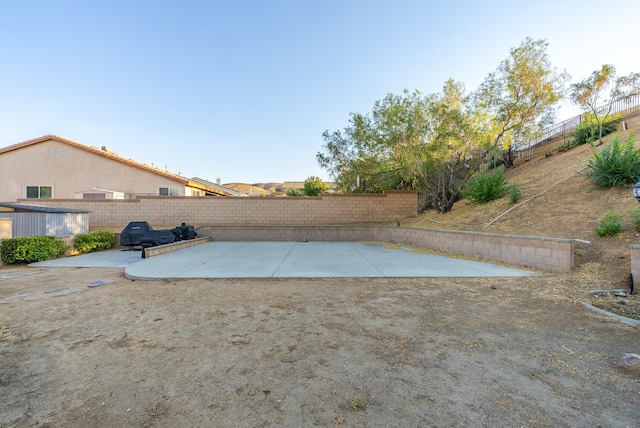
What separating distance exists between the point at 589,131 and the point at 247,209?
1899 centimetres

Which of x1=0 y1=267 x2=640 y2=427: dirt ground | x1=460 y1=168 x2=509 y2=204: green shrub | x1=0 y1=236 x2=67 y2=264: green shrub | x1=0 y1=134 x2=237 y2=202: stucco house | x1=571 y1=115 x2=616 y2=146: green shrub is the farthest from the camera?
x1=0 y1=134 x2=237 y2=202: stucco house

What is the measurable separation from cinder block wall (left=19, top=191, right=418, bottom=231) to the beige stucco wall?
7.68ft

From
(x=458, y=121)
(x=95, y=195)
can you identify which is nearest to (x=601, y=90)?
(x=458, y=121)

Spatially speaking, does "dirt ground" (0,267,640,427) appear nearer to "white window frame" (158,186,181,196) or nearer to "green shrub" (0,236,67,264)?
"green shrub" (0,236,67,264)

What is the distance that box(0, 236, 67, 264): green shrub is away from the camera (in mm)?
7820

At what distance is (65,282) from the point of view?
5836mm

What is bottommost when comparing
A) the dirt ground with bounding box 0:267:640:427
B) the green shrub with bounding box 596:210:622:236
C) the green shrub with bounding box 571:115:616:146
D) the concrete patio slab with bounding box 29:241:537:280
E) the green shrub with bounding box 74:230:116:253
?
the concrete patio slab with bounding box 29:241:537:280

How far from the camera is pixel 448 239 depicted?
979 cm

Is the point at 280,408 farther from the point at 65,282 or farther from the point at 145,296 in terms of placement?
the point at 65,282

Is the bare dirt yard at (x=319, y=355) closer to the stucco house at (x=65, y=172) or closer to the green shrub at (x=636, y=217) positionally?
the green shrub at (x=636, y=217)

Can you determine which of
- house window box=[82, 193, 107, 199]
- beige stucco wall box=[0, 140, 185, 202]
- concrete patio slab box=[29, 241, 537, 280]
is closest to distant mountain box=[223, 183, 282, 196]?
beige stucco wall box=[0, 140, 185, 202]

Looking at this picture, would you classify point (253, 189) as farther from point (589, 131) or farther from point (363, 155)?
point (589, 131)

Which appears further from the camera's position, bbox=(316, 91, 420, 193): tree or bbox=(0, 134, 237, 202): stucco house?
bbox=(0, 134, 237, 202): stucco house

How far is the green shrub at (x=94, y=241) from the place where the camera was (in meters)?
10.3
